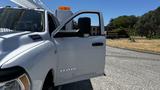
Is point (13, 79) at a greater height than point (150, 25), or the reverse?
point (13, 79)

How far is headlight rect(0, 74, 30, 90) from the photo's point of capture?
359cm

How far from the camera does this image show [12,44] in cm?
443

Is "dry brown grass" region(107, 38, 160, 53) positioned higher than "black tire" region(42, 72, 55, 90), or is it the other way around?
"black tire" region(42, 72, 55, 90)

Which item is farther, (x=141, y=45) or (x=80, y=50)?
(x=141, y=45)

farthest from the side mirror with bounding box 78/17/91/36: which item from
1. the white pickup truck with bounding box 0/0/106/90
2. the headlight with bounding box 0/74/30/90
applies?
the headlight with bounding box 0/74/30/90

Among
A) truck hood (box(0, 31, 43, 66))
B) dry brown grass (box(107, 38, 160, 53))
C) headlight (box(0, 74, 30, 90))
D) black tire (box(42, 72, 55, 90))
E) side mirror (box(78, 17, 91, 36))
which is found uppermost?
side mirror (box(78, 17, 91, 36))

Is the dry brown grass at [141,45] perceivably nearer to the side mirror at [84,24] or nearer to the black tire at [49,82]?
the side mirror at [84,24]

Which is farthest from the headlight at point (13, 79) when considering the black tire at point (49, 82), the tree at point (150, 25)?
the tree at point (150, 25)

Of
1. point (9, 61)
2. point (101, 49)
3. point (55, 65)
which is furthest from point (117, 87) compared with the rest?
point (9, 61)

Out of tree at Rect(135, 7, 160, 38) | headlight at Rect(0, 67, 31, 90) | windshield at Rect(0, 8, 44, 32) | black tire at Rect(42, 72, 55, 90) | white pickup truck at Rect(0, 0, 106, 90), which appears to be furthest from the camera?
tree at Rect(135, 7, 160, 38)

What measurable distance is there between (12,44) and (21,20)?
173cm

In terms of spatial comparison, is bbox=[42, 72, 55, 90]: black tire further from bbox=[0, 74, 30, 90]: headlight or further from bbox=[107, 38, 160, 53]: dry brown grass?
bbox=[107, 38, 160, 53]: dry brown grass

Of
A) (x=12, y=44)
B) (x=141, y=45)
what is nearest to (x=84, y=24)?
(x=12, y=44)

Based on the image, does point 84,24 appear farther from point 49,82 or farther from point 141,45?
point 141,45
